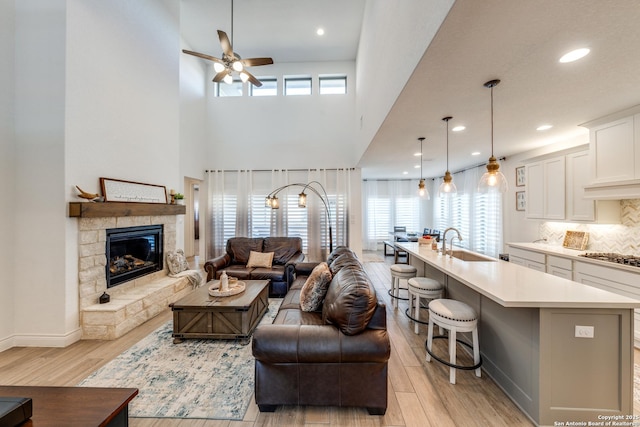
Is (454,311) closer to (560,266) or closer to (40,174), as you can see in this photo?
(560,266)

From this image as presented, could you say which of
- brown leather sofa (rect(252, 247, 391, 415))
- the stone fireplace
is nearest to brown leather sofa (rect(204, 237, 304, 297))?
the stone fireplace

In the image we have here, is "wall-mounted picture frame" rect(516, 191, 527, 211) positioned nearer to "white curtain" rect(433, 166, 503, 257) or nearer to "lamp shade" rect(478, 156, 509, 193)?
"white curtain" rect(433, 166, 503, 257)

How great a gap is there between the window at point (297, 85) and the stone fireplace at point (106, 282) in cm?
445

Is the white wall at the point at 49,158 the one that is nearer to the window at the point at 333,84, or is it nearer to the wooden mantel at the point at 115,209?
the wooden mantel at the point at 115,209

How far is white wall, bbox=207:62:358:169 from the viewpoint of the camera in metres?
6.31

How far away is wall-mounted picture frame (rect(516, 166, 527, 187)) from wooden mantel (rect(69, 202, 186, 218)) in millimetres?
6551

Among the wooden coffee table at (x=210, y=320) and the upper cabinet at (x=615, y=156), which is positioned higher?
the upper cabinet at (x=615, y=156)

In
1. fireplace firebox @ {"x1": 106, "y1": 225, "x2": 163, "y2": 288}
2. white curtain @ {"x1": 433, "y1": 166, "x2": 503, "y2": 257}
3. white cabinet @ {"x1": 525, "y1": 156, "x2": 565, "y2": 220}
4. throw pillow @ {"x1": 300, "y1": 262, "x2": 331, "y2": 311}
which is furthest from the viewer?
white curtain @ {"x1": 433, "y1": 166, "x2": 503, "y2": 257}

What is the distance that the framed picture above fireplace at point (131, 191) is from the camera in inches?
123

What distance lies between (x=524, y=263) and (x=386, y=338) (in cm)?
360

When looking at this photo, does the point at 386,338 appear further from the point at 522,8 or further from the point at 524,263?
the point at 524,263

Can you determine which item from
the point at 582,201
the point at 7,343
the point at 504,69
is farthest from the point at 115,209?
the point at 582,201

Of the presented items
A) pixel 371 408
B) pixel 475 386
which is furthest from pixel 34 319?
pixel 475 386

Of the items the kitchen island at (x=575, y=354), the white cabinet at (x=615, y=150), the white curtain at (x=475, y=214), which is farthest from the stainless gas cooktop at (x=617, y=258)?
the white curtain at (x=475, y=214)
